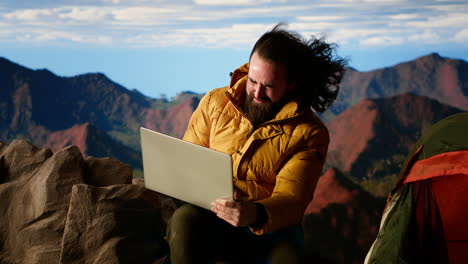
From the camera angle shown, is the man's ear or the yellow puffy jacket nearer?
the yellow puffy jacket

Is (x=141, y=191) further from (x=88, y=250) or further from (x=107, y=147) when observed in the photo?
(x=107, y=147)

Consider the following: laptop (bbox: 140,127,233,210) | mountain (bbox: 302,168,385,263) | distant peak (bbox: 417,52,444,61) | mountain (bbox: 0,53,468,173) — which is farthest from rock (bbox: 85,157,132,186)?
distant peak (bbox: 417,52,444,61)

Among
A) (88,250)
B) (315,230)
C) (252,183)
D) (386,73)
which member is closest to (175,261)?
(252,183)

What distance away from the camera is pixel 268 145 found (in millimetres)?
1783

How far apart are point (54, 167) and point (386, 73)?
40.4 ft

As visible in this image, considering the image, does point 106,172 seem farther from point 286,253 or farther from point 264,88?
point 286,253

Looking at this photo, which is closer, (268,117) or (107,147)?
(268,117)

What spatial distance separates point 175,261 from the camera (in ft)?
5.35

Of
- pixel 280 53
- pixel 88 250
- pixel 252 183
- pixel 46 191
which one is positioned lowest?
pixel 88 250

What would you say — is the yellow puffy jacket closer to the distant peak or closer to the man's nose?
the man's nose

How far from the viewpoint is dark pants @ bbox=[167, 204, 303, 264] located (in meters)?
1.63

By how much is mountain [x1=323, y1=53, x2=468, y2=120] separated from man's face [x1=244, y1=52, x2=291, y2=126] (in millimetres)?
11031

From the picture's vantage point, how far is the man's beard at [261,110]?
1832 millimetres

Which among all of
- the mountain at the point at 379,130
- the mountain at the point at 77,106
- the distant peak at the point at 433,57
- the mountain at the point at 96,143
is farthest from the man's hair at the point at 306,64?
the distant peak at the point at 433,57
